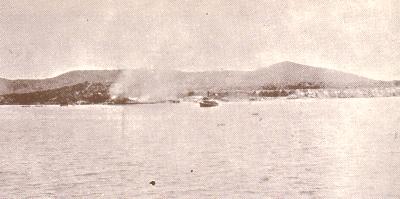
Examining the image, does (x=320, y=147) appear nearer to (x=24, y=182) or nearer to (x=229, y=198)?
(x=229, y=198)

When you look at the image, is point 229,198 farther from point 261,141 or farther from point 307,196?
point 261,141

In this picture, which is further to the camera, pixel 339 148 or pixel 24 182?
pixel 339 148

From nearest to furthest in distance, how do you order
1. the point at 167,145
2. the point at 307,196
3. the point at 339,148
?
the point at 307,196 < the point at 339,148 < the point at 167,145

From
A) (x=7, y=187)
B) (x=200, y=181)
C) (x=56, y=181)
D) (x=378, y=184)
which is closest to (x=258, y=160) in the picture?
(x=200, y=181)

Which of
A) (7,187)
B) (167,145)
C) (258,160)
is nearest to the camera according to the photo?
(7,187)

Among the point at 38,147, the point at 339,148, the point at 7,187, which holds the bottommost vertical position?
the point at 7,187

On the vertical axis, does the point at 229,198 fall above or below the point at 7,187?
below

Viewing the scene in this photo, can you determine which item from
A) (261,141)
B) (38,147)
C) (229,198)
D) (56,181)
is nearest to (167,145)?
(261,141)

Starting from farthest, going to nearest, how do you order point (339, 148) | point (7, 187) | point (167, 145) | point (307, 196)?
1. point (167, 145)
2. point (339, 148)
3. point (7, 187)
4. point (307, 196)

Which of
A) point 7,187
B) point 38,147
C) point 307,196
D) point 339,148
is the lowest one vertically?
point 307,196
